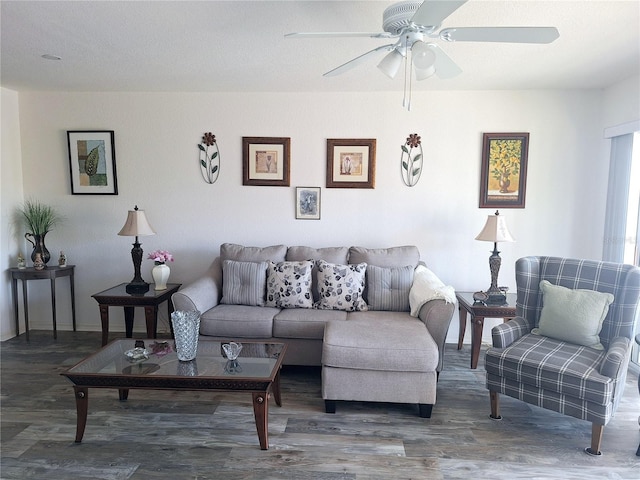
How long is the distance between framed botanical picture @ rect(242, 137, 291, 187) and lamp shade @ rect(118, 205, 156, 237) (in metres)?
1.04

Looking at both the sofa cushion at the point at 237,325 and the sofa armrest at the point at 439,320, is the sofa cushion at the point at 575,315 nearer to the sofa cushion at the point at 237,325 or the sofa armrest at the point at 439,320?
the sofa armrest at the point at 439,320

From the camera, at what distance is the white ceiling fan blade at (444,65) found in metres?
2.10

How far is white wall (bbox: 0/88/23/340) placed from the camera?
4.11 meters

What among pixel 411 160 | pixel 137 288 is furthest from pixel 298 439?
pixel 411 160

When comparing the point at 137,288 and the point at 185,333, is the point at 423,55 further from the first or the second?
the point at 137,288

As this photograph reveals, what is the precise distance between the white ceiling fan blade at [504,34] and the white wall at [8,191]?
431 cm

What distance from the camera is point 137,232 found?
3.88 m

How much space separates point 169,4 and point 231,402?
254 centimetres

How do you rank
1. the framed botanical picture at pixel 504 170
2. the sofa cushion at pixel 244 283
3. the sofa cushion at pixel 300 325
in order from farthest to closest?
the framed botanical picture at pixel 504 170 → the sofa cushion at pixel 244 283 → the sofa cushion at pixel 300 325

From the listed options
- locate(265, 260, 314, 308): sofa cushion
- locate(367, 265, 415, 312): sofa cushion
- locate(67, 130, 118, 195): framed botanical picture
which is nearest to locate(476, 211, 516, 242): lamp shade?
locate(367, 265, 415, 312): sofa cushion

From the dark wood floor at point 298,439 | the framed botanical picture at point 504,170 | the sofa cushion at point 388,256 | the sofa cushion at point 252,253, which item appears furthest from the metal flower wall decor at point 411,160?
the dark wood floor at point 298,439

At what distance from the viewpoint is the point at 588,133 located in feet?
13.1

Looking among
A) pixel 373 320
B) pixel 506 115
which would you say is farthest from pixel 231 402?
pixel 506 115

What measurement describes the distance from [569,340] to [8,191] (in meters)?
5.16
